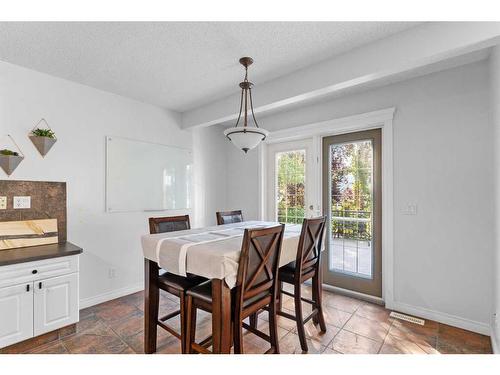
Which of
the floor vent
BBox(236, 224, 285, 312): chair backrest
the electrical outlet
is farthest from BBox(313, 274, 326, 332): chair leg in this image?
the electrical outlet

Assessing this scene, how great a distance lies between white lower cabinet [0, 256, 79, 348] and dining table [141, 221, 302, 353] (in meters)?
0.79

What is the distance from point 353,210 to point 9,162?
142 inches

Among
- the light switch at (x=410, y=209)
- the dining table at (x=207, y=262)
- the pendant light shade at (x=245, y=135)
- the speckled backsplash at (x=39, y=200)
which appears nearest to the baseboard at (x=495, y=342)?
the light switch at (x=410, y=209)

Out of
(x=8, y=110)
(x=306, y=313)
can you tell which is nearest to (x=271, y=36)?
(x=8, y=110)

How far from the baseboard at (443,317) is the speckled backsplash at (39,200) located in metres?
3.61

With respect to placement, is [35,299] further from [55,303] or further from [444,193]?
[444,193]

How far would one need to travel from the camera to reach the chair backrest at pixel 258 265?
159 centimetres

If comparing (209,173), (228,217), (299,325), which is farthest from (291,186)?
(299,325)

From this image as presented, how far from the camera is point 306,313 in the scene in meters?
2.73

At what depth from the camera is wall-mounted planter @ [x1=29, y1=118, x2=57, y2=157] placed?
248cm

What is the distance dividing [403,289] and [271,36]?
2780 millimetres

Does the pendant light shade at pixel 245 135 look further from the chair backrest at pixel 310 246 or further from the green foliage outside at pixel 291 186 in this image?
the green foliage outside at pixel 291 186

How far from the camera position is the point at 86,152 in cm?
288

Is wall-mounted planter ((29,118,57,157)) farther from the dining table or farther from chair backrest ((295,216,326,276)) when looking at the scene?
chair backrest ((295,216,326,276))
